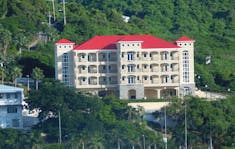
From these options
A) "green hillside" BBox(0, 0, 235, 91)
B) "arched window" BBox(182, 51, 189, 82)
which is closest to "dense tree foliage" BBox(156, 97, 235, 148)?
"arched window" BBox(182, 51, 189, 82)

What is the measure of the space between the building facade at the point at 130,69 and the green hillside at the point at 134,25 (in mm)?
3292

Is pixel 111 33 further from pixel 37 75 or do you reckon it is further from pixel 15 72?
pixel 37 75

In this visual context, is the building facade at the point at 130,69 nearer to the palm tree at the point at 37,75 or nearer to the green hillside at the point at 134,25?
the palm tree at the point at 37,75

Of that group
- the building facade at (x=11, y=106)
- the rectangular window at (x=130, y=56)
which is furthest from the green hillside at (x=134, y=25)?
the building facade at (x=11, y=106)

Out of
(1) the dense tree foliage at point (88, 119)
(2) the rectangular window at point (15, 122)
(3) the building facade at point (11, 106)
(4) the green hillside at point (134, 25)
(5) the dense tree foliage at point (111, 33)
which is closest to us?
(1) the dense tree foliage at point (88, 119)

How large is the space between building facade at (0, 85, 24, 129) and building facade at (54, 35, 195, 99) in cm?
498

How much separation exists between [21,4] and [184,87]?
17429 millimetres

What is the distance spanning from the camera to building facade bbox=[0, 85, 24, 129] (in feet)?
259

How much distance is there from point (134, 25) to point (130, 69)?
19.7 meters

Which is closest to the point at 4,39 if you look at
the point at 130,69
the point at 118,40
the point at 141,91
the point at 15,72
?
the point at 15,72

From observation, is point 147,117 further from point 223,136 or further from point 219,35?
point 219,35

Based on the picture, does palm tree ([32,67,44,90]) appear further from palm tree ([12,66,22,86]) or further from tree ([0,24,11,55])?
tree ([0,24,11,55])

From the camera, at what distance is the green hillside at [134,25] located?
89375 mm

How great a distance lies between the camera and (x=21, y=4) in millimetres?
98188
